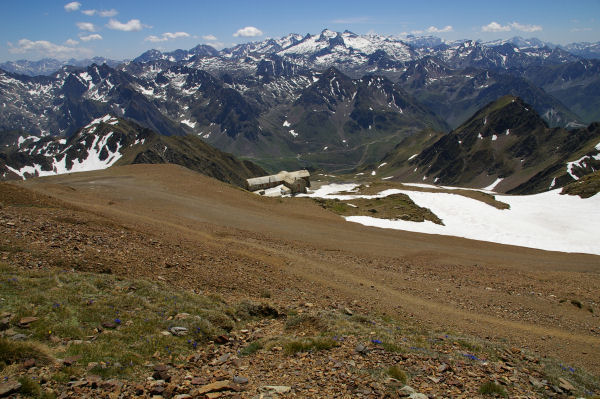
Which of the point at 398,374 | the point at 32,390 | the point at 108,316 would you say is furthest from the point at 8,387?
the point at 398,374

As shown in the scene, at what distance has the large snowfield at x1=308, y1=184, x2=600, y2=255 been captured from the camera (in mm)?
40531

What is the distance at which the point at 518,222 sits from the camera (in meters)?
46.8

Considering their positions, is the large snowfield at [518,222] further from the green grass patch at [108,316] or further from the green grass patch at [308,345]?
the green grass patch at [308,345]

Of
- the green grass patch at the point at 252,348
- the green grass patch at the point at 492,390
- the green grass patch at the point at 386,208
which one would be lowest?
the green grass patch at the point at 252,348

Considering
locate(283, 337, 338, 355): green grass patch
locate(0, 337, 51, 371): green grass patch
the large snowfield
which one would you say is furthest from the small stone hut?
locate(0, 337, 51, 371): green grass patch

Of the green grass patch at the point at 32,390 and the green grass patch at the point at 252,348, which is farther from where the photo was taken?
the green grass patch at the point at 252,348

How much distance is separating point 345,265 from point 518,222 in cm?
3235

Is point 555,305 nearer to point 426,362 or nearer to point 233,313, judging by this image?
point 426,362

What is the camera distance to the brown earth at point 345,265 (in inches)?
681

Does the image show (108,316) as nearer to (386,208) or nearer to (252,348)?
(252,348)

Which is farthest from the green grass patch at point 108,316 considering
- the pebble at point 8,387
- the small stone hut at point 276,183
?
the small stone hut at point 276,183

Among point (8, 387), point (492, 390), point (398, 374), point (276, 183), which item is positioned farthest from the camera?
point (276, 183)

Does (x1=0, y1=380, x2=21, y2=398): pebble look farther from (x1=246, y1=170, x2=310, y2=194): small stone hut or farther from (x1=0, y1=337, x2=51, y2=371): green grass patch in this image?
(x1=246, y1=170, x2=310, y2=194): small stone hut

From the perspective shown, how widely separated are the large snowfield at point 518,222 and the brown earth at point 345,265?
14.9ft
